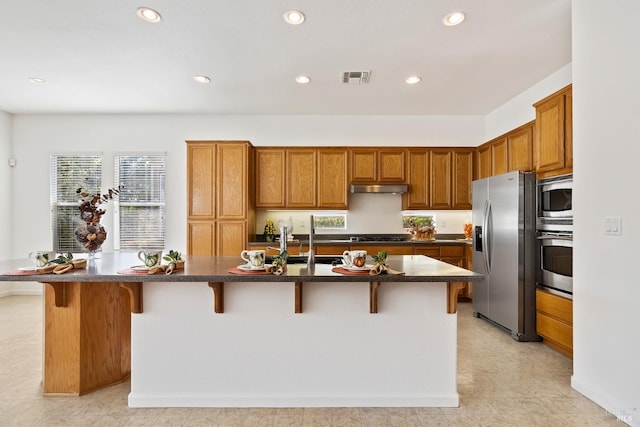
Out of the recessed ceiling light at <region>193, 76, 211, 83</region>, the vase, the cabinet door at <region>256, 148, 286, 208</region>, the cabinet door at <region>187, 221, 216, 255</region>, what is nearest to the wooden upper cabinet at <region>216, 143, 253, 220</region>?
the cabinet door at <region>187, 221, 216, 255</region>

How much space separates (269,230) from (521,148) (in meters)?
3.58

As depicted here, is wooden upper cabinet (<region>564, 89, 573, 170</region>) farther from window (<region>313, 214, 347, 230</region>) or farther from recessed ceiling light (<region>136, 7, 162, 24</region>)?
recessed ceiling light (<region>136, 7, 162, 24</region>)

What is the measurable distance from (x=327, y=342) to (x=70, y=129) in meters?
5.50

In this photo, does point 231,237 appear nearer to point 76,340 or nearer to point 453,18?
point 76,340

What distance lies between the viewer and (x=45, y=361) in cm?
233

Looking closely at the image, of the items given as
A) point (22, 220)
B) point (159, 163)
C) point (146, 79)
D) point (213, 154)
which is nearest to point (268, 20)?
point (146, 79)

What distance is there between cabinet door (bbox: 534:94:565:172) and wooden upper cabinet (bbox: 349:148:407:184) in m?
1.94

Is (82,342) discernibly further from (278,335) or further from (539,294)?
(539,294)

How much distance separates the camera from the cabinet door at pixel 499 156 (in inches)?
170

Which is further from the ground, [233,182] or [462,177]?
[462,177]

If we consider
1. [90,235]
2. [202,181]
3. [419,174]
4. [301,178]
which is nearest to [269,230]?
[301,178]

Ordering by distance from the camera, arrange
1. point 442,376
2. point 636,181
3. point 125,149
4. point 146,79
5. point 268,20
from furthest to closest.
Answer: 1. point 125,149
2. point 146,79
3. point 268,20
4. point 442,376
5. point 636,181

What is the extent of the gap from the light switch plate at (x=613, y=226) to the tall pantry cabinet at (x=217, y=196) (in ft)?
12.6

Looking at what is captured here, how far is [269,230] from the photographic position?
207 inches
